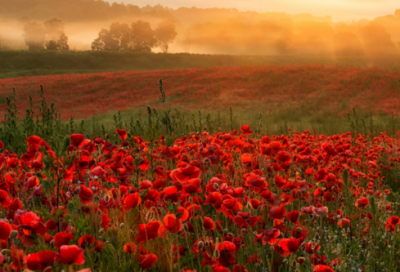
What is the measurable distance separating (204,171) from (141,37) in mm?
83238

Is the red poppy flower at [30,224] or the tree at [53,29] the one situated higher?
the tree at [53,29]

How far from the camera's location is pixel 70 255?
0.91 meters

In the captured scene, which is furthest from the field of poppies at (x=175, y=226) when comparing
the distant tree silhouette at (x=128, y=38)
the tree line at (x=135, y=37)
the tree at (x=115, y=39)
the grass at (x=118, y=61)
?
the tree at (x=115, y=39)

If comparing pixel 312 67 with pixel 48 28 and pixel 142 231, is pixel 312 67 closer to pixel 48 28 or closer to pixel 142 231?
pixel 142 231

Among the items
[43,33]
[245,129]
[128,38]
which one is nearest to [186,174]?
[245,129]

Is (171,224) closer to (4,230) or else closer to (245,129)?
(4,230)

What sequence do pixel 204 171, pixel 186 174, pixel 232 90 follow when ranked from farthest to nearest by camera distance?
1. pixel 232 90
2. pixel 204 171
3. pixel 186 174

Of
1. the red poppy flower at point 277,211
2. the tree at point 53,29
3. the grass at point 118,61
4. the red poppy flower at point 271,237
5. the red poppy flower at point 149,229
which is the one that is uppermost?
the tree at point 53,29

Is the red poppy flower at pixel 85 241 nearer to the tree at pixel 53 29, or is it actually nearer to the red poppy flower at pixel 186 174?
the red poppy flower at pixel 186 174

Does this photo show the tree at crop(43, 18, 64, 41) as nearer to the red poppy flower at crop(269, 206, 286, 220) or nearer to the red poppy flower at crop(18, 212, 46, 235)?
the red poppy flower at crop(18, 212, 46, 235)

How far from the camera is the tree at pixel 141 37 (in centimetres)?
7969

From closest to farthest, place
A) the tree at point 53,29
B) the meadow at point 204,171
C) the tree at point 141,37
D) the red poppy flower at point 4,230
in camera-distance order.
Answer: the red poppy flower at point 4,230
the meadow at point 204,171
the tree at point 141,37
the tree at point 53,29

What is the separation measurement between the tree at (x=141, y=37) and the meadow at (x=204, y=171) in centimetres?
5888

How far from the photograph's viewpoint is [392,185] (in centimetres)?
464
